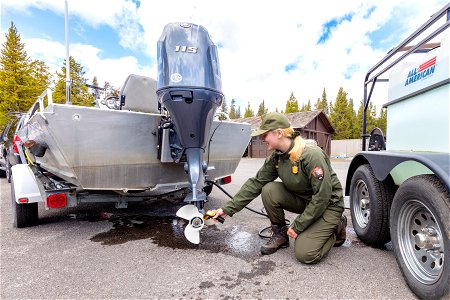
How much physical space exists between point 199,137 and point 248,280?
1.34 meters

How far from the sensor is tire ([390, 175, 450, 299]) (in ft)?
5.00

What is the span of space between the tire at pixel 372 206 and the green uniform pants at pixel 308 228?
0.35 m

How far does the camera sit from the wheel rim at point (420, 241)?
175 centimetres

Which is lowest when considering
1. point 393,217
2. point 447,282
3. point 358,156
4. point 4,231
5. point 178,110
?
point 4,231

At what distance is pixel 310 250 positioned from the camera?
2.30 meters

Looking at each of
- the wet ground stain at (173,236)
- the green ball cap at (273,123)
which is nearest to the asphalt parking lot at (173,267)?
the wet ground stain at (173,236)

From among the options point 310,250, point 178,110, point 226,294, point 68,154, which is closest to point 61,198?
point 68,154

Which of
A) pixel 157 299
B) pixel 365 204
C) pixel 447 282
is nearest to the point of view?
pixel 447 282

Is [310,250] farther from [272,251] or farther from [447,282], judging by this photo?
[447,282]

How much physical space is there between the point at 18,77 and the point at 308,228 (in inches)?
1167

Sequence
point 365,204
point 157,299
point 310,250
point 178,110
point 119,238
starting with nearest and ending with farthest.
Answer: point 157,299 → point 310,250 → point 178,110 → point 365,204 → point 119,238

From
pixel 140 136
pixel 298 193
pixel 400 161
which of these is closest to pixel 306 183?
pixel 298 193

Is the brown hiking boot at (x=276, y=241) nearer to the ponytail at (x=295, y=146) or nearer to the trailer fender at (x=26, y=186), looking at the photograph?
the ponytail at (x=295, y=146)

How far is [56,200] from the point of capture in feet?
9.78
